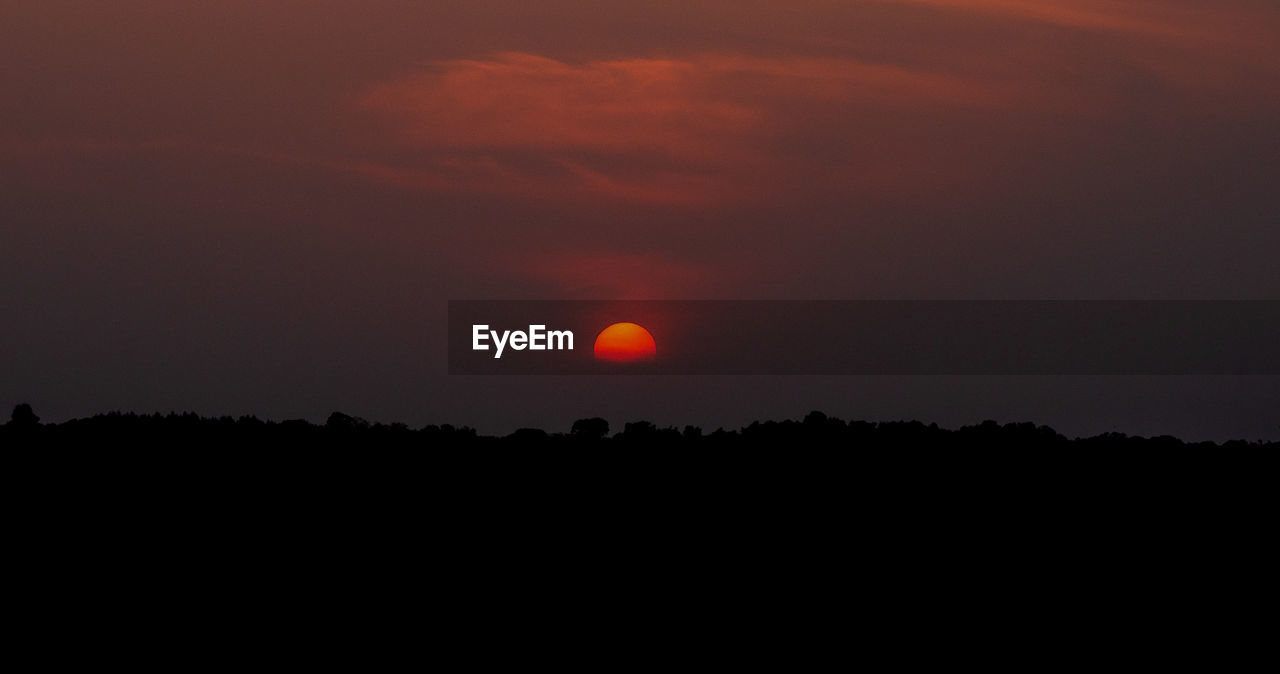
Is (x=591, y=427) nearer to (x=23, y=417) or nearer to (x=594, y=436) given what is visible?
(x=594, y=436)

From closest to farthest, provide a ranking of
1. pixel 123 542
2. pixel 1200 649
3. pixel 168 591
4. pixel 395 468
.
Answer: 1. pixel 1200 649
2. pixel 168 591
3. pixel 123 542
4. pixel 395 468

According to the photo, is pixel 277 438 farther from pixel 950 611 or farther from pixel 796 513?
pixel 950 611

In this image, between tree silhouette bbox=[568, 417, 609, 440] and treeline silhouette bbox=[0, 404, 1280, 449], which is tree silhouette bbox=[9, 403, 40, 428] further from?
tree silhouette bbox=[568, 417, 609, 440]

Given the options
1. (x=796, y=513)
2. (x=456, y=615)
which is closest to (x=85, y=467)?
(x=456, y=615)

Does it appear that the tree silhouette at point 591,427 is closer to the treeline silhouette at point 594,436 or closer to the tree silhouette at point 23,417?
the treeline silhouette at point 594,436

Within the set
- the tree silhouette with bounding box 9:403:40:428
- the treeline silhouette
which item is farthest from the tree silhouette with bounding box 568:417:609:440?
the tree silhouette with bounding box 9:403:40:428

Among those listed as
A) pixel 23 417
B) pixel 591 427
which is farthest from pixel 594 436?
pixel 23 417

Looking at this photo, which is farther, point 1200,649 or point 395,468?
point 395,468

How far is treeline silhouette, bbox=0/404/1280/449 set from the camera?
4122 centimetres

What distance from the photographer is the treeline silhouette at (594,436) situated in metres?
41.2

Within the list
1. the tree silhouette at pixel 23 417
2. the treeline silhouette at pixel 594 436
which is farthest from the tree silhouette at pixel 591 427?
the tree silhouette at pixel 23 417

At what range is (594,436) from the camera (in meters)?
42.6

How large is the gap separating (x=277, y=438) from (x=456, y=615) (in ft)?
38.2

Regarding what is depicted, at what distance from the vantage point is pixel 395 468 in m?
39.8
